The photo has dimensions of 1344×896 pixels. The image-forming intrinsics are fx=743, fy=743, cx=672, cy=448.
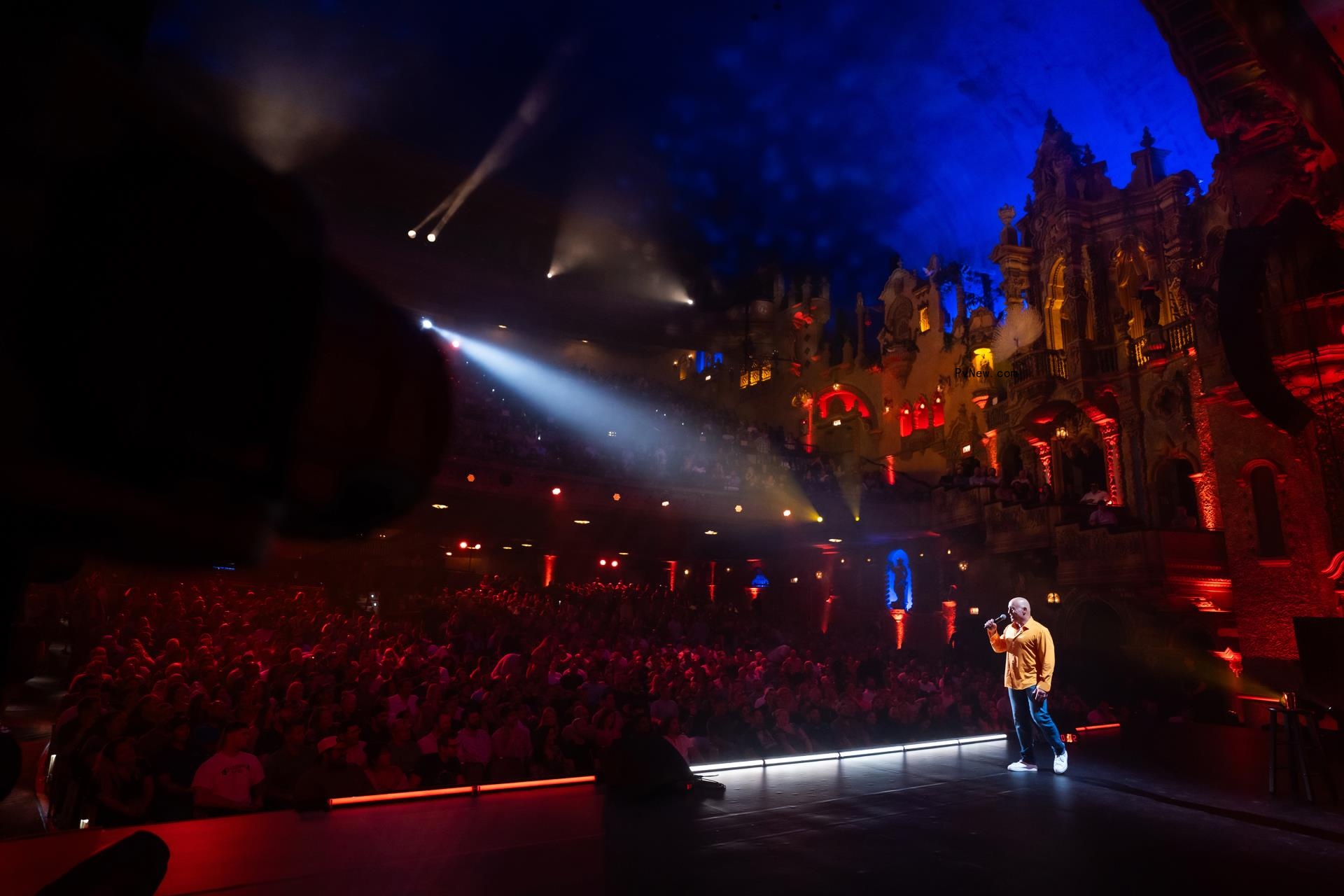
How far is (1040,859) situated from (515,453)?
15247 millimetres

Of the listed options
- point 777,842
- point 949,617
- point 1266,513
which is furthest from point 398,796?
point 949,617

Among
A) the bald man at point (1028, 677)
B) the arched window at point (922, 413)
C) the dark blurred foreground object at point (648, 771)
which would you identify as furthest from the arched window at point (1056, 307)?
the dark blurred foreground object at point (648, 771)

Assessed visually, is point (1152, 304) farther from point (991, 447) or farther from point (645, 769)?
point (645, 769)

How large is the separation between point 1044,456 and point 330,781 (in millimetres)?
21373

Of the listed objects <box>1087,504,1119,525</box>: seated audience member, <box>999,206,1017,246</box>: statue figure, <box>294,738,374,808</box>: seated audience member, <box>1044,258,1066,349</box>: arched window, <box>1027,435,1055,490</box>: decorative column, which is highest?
<box>999,206,1017,246</box>: statue figure

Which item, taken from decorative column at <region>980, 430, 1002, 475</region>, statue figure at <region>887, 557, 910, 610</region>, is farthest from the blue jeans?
statue figure at <region>887, 557, 910, 610</region>

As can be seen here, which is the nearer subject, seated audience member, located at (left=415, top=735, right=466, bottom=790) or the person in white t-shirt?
the person in white t-shirt

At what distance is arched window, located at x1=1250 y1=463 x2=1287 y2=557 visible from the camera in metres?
14.9

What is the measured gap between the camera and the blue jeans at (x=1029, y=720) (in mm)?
7828

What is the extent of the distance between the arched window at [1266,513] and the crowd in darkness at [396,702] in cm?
544

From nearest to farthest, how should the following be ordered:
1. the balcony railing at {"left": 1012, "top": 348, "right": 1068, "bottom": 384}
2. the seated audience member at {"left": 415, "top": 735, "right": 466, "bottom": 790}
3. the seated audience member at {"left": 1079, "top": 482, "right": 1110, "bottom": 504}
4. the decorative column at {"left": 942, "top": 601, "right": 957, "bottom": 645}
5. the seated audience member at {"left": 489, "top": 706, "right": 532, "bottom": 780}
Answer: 1. the seated audience member at {"left": 415, "top": 735, "right": 466, "bottom": 790}
2. the seated audience member at {"left": 489, "top": 706, "right": 532, "bottom": 780}
3. the seated audience member at {"left": 1079, "top": 482, "right": 1110, "bottom": 504}
4. the balcony railing at {"left": 1012, "top": 348, "right": 1068, "bottom": 384}
5. the decorative column at {"left": 942, "top": 601, "right": 957, "bottom": 645}

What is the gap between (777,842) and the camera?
5.08 meters

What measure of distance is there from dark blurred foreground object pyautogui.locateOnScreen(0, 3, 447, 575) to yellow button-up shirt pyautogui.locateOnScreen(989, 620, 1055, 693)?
8.23 metres

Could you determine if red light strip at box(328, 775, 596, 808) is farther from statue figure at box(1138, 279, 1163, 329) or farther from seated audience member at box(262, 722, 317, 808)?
statue figure at box(1138, 279, 1163, 329)
